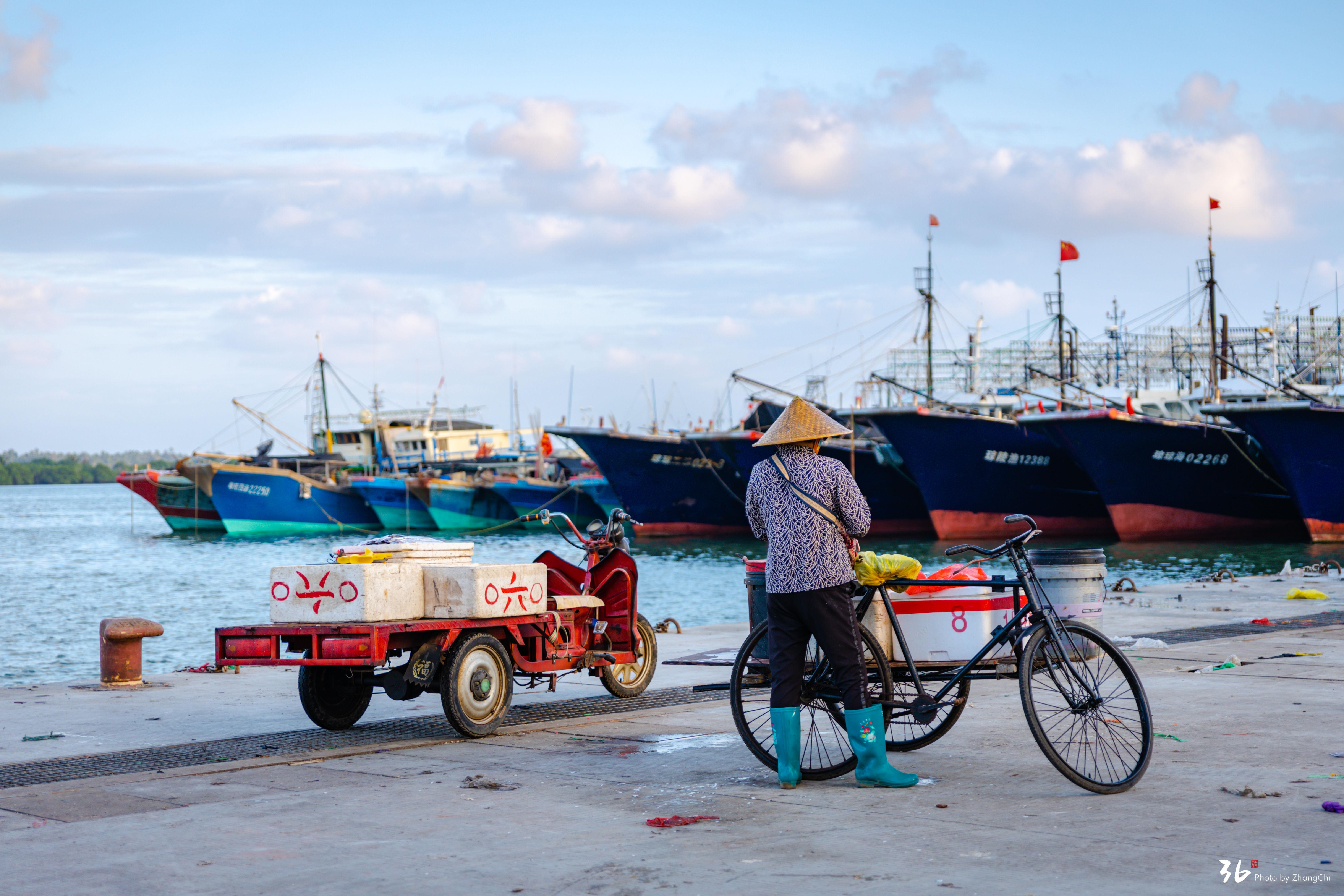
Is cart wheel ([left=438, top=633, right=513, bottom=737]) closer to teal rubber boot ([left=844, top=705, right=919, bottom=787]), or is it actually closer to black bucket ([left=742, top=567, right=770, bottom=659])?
black bucket ([left=742, top=567, right=770, bottom=659])

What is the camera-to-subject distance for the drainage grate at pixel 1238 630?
1169 cm

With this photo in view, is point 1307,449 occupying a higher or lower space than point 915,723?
higher

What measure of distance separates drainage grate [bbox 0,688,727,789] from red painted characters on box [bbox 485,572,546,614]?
2.43 feet

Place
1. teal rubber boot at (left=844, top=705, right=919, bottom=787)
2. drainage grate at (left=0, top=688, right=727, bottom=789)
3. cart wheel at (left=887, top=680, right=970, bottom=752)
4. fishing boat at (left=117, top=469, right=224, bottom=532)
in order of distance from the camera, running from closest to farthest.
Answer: teal rubber boot at (left=844, top=705, right=919, bottom=787)
cart wheel at (left=887, top=680, right=970, bottom=752)
drainage grate at (left=0, top=688, right=727, bottom=789)
fishing boat at (left=117, top=469, right=224, bottom=532)

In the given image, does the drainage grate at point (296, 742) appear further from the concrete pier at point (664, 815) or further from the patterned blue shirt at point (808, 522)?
the patterned blue shirt at point (808, 522)

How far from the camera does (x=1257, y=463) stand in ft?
139

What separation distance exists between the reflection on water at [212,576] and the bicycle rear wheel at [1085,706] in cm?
1026

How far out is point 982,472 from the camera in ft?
147

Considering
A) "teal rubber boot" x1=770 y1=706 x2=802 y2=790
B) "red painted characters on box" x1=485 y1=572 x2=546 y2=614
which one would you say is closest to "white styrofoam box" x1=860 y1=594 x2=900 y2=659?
"teal rubber boot" x1=770 y1=706 x2=802 y2=790

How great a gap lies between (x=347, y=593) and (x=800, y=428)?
2721 mm

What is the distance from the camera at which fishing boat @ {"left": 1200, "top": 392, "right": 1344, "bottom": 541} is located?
36188 millimetres

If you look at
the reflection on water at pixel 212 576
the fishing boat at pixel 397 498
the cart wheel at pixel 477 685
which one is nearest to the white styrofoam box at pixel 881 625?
the cart wheel at pixel 477 685

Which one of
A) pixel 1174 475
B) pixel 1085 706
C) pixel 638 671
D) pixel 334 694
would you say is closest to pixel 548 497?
pixel 1174 475

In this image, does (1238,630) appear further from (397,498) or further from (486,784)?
(397,498)
